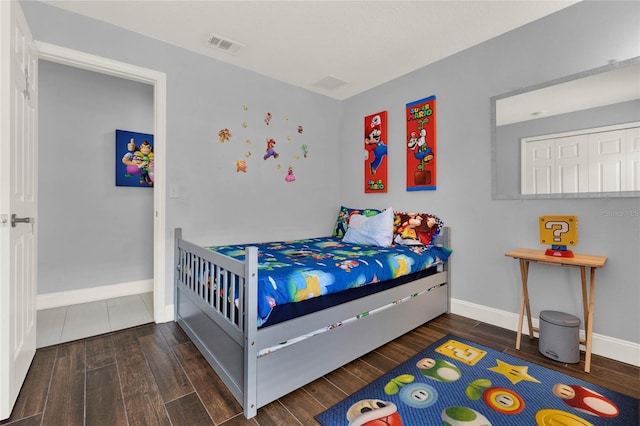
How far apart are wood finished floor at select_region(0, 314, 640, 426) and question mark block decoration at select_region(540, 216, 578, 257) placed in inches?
28.3

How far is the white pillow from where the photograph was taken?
2.81 meters

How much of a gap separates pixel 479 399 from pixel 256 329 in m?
1.20

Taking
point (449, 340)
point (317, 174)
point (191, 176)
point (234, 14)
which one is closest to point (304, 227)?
point (317, 174)

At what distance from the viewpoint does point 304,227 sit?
11.7ft

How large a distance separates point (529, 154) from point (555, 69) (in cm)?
62

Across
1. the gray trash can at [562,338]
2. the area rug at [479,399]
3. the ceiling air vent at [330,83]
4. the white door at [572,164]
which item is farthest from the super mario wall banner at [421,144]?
the area rug at [479,399]

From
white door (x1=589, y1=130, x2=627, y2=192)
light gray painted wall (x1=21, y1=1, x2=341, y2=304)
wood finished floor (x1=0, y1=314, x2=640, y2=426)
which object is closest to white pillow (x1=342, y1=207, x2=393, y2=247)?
light gray painted wall (x1=21, y1=1, x2=341, y2=304)

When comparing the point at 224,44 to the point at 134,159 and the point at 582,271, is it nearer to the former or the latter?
the point at 134,159

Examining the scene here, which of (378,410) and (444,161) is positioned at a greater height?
(444,161)

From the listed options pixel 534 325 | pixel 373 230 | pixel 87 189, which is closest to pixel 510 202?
pixel 534 325

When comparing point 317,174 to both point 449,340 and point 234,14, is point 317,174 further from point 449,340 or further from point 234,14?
point 449,340

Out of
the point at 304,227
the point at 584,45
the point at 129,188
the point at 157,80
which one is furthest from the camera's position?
the point at 304,227

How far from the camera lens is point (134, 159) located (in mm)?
3334

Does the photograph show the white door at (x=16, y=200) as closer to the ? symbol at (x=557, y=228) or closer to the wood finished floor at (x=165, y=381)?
the wood finished floor at (x=165, y=381)
